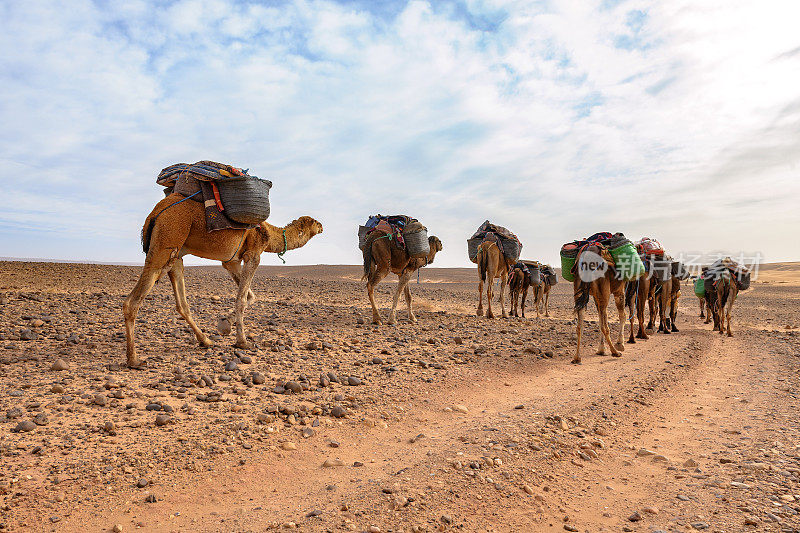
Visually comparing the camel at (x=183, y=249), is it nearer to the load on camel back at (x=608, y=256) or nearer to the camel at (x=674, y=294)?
the load on camel back at (x=608, y=256)

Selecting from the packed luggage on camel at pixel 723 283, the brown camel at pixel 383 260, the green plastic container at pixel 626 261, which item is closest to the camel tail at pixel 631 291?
the green plastic container at pixel 626 261

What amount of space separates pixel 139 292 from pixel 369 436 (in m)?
4.13

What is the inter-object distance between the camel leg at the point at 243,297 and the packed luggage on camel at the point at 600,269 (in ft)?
21.6

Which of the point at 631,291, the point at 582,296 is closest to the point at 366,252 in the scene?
the point at 582,296

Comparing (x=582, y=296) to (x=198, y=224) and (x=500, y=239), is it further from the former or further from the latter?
(x=198, y=224)

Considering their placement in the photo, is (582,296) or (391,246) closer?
(582,296)

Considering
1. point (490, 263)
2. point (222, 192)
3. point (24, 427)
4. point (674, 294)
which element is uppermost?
point (222, 192)

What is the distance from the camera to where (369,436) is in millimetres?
5434

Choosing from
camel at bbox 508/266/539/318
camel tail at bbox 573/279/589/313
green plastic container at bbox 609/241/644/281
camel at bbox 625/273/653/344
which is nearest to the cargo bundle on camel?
camel tail at bbox 573/279/589/313

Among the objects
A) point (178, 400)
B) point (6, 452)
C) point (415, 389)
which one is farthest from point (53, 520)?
point (415, 389)

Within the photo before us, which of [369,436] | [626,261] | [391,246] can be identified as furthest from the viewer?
[391,246]

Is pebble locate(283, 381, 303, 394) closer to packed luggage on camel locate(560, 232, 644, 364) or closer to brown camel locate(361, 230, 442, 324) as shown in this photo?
packed luggage on camel locate(560, 232, 644, 364)

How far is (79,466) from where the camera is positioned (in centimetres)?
Answer: 422

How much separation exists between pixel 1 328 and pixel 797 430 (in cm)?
1251
